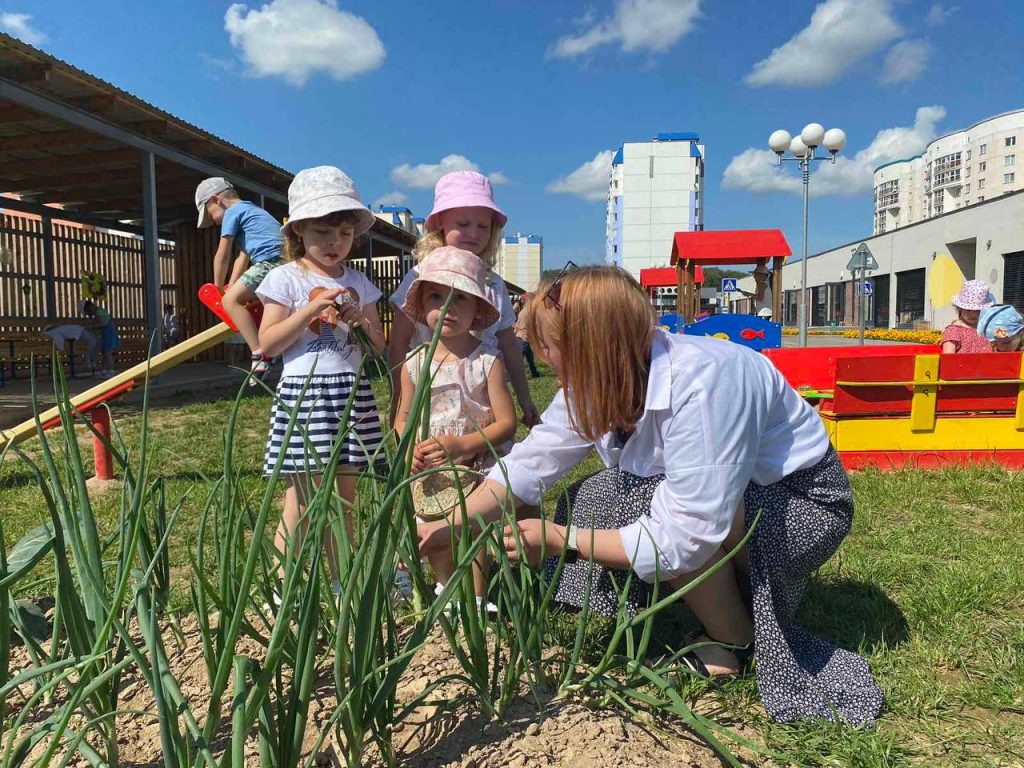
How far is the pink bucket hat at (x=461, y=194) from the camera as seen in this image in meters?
2.37

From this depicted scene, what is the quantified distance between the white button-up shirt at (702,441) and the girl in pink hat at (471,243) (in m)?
0.81

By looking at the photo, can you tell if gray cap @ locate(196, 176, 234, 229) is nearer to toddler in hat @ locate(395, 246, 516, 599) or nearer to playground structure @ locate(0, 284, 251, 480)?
playground structure @ locate(0, 284, 251, 480)

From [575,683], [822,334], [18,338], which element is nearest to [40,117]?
[18,338]

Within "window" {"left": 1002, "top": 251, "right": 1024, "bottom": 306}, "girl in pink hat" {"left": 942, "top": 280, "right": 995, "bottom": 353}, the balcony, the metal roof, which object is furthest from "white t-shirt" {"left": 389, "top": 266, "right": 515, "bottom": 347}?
the balcony

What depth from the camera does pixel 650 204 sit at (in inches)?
2418

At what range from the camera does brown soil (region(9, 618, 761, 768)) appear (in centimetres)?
114

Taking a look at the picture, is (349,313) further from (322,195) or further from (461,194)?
(461,194)

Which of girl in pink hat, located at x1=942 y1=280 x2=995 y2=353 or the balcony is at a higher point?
the balcony

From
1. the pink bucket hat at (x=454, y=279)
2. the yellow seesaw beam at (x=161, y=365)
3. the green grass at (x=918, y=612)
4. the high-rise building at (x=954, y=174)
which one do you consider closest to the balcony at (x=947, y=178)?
the high-rise building at (x=954, y=174)

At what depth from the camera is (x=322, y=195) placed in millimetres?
2188

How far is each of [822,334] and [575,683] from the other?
33.0m

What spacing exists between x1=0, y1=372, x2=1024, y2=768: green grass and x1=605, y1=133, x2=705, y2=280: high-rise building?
58054mm

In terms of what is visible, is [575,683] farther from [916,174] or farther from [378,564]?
[916,174]

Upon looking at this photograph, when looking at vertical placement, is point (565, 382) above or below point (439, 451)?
above
